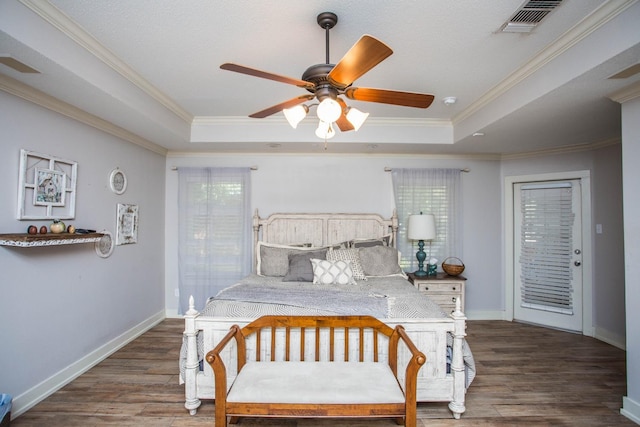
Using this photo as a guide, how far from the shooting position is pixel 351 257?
384 cm

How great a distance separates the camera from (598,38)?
199 centimetres

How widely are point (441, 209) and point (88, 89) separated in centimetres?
414

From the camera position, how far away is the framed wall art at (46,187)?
2.44m

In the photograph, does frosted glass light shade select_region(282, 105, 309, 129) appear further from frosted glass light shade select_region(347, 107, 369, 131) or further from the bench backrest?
the bench backrest

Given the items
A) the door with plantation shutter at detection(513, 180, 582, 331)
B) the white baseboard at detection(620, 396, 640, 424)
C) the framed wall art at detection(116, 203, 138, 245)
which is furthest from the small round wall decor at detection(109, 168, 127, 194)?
the door with plantation shutter at detection(513, 180, 582, 331)

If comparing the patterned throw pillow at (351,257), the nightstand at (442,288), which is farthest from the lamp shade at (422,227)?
the patterned throw pillow at (351,257)

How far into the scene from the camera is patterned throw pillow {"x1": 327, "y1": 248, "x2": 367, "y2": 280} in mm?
3714

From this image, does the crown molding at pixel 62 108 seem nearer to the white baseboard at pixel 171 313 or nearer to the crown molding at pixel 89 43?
the crown molding at pixel 89 43

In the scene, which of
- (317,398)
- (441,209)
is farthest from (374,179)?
(317,398)

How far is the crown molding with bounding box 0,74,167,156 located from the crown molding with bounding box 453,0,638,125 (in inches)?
148

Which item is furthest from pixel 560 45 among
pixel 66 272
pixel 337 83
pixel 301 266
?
pixel 66 272

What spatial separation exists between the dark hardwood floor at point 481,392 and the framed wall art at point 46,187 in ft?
4.84

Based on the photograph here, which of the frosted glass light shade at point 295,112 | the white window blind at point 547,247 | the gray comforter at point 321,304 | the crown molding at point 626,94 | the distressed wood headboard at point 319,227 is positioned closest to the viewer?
the frosted glass light shade at point 295,112

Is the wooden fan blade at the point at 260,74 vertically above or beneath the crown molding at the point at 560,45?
beneath
